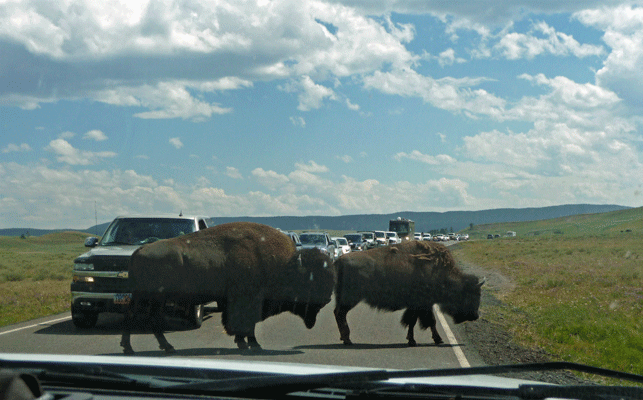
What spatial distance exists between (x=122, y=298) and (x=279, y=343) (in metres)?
2.89

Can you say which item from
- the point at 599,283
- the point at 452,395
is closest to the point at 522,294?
the point at 599,283

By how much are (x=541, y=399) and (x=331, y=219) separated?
190026 mm

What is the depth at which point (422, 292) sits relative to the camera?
31.7 ft

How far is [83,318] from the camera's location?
1101cm

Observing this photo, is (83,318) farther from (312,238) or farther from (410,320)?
(312,238)

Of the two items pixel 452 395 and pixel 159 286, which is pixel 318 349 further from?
pixel 452 395

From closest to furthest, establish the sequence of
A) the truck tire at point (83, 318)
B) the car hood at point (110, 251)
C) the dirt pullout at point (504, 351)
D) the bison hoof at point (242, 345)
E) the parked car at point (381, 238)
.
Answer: the dirt pullout at point (504, 351) < the bison hoof at point (242, 345) < the car hood at point (110, 251) < the truck tire at point (83, 318) < the parked car at point (381, 238)

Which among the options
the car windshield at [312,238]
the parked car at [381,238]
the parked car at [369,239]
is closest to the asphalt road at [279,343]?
the car windshield at [312,238]

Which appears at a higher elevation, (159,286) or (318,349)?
(159,286)

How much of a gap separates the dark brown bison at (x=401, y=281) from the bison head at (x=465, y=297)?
3.0 inches

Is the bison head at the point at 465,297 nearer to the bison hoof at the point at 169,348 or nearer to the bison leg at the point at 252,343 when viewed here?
the bison leg at the point at 252,343

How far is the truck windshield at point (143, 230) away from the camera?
11914 mm

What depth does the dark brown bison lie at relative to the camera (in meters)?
9.56

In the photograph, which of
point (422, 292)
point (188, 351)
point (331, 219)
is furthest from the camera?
point (331, 219)
